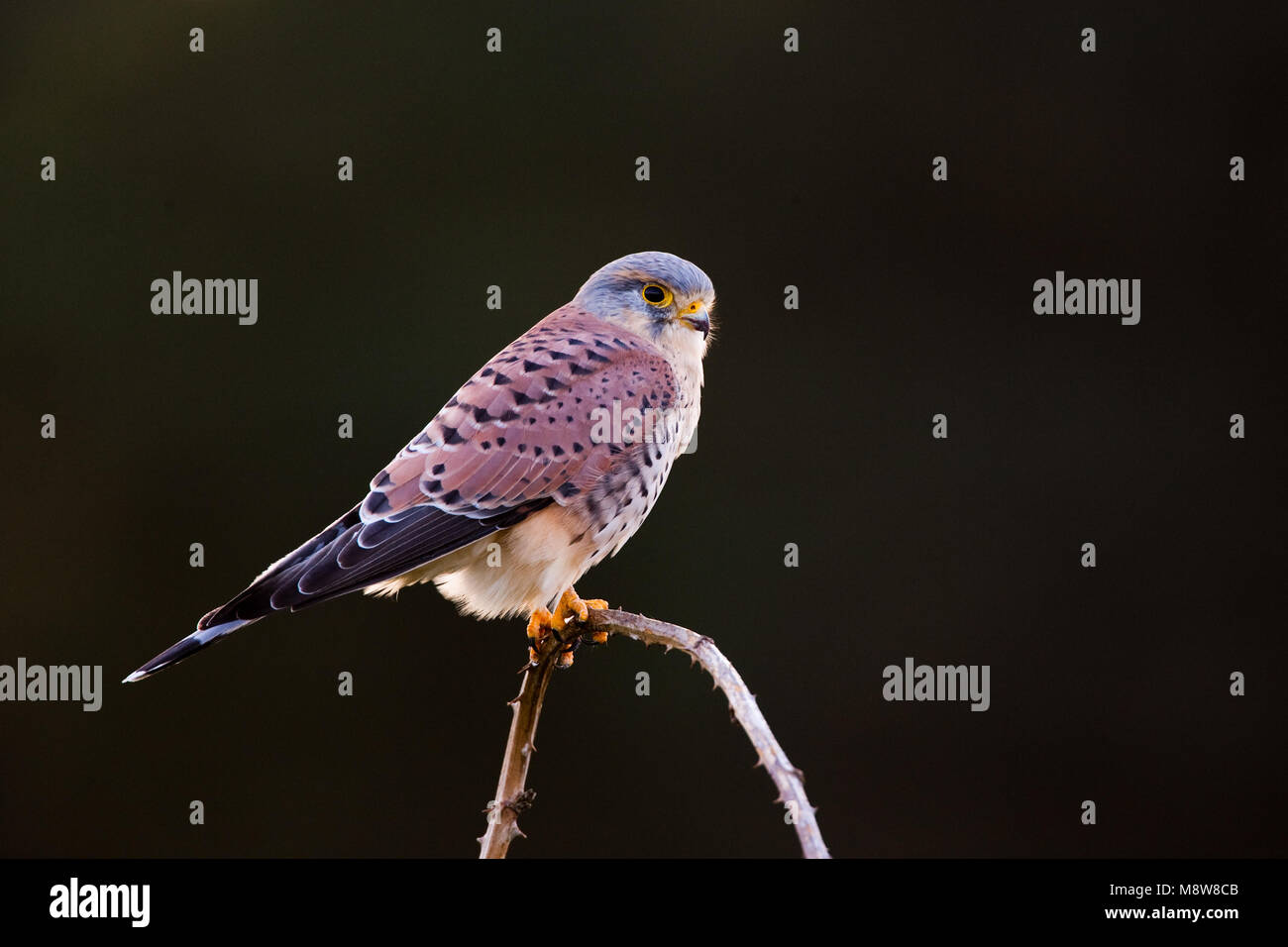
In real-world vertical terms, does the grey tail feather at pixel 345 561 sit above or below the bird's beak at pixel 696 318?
below

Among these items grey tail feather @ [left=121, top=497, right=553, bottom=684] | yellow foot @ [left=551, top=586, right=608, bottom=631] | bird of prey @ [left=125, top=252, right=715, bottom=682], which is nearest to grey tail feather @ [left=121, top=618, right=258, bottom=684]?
grey tail feather @ [left=121, top=497, right=553, bottom=684]

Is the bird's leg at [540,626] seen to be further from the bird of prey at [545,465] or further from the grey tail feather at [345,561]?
the grey tail feather at [345,561]

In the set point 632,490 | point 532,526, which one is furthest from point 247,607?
point 632,490

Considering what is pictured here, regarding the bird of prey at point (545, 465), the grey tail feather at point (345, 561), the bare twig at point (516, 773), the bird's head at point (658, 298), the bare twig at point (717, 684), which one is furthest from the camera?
the bird's head at point (658, 298)

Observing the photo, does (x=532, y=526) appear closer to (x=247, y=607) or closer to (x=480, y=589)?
(x=480, y=589)

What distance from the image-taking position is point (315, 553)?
185 centimetres

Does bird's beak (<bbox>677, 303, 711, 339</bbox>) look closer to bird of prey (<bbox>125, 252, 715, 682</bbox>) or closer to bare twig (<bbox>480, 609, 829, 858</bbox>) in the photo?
bird of prey (<bbox>125, 252, 715, 682</bbox>)

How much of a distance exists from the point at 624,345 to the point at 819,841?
1374 millimetres

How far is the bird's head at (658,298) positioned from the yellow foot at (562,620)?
489 mm

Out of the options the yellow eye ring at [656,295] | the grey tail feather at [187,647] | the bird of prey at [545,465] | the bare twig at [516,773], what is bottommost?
the bare twig at [516,773]

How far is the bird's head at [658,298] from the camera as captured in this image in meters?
2.24

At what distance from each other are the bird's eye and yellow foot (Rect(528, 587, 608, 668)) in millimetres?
528

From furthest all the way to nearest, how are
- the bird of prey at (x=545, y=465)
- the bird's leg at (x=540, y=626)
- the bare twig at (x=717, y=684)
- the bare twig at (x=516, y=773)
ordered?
the bird's leg at (x=540, y=626) → the bird of prey at (x=545, y=465) → the bare twig at (x=516, y=773) → the bare twig at (x=717, y=684)

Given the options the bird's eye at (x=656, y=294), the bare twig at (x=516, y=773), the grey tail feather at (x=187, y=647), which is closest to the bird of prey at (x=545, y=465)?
the bird's eye at (x=656, y=294)
